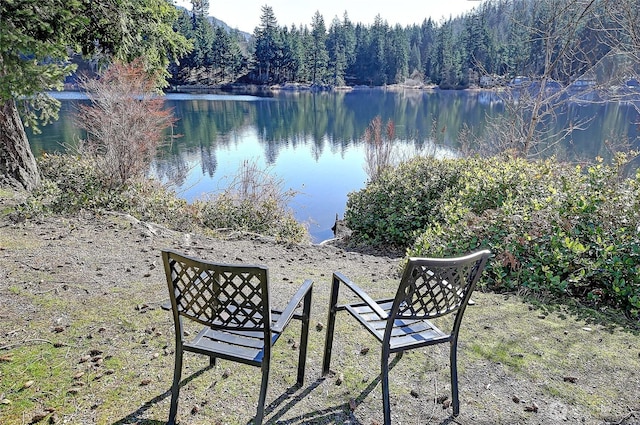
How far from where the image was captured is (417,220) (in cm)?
658

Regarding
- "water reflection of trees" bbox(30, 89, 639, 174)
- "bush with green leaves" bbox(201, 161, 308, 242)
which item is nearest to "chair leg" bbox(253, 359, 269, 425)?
"bush with green leaves" bbox(201, 161, 308, 242)

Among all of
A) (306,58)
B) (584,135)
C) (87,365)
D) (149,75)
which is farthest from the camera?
(306,58)

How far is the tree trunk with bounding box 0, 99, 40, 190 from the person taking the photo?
7105mm

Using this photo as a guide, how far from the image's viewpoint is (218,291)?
1780 millimetres

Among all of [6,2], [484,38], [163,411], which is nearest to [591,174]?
[163,411]

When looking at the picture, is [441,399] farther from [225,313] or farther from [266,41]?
[266,41]

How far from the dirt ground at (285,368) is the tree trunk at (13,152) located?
13.8 ft

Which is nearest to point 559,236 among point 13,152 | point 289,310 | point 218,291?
point 289,310

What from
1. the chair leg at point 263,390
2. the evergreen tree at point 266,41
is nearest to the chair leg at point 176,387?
the chair leg at point 263,390

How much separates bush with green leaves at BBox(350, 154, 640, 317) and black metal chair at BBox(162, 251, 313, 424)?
8.81 feet

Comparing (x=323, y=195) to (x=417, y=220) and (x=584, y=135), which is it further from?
(x=584, y=135)

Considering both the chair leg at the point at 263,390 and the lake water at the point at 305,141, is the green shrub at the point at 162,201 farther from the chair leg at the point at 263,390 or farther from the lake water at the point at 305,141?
the chair leg at the point at 263,390

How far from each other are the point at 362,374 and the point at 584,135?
24.0 m

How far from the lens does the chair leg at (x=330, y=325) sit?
7.70 feet
